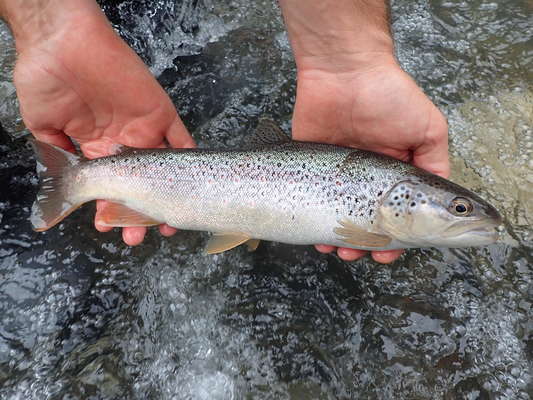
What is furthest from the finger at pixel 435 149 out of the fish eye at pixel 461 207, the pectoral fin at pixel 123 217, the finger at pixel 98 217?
the finger at pixel 98 217

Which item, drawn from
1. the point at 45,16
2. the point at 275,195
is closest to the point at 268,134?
the point at 275,195

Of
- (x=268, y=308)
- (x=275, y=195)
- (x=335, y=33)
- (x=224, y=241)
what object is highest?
(x=335, y=33)

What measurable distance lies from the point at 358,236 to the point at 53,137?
2700 millimetres

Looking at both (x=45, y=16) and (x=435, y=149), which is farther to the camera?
(x=45, y=16)

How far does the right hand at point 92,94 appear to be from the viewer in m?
3.44

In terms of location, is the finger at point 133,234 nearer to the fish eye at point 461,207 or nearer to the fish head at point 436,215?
the fish head at point 436,215

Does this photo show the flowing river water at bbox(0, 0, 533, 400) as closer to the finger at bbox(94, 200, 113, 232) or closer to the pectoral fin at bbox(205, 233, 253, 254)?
the finger at bbox(94, 200, 113, 232)

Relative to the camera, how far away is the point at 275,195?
3.16m

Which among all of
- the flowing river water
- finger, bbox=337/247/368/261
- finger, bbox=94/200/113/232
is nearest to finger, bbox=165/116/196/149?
the flowing river water

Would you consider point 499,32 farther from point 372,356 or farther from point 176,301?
point 176,301

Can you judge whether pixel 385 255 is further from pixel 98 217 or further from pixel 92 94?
pixel 92 94

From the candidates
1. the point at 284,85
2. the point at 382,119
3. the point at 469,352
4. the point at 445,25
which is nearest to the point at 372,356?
the point at 469,352

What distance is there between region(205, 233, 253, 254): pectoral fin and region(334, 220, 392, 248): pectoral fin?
28.5 inches

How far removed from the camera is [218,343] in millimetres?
3422
